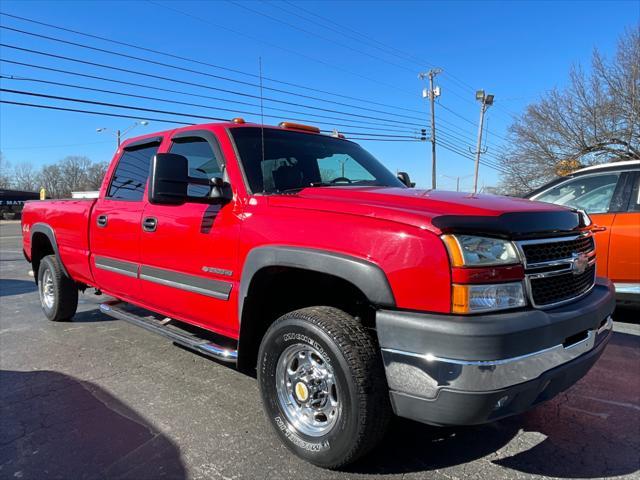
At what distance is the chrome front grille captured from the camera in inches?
89.0

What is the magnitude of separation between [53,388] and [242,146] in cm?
240

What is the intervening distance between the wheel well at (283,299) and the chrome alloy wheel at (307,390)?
1.11 ft

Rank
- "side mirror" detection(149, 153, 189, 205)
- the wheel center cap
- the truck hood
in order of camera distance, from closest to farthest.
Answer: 1. the truck hood
2. the wheel center cap
3. "side mirror" detection(149, 153, 189, 205)

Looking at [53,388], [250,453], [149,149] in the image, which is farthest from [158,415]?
[149,149]

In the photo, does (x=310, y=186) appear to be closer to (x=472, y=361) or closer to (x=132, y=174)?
(x=472, y=361)

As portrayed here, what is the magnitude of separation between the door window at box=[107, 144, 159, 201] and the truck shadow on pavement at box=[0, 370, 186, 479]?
1643mm

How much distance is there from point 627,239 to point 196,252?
4550mm

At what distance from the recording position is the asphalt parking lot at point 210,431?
260 cm

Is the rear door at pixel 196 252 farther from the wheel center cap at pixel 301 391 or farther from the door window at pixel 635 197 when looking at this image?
the door window at pixel 635 197

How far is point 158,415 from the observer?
3.23 meters

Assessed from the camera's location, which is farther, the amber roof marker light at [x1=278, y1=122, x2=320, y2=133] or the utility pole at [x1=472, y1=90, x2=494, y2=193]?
the utility pole at [x1=472, y1=90, x2=494, y2=193]

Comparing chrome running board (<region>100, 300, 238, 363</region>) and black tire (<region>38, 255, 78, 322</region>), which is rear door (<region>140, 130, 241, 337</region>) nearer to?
chrome running board (<region>100, 300, 238, 363</region>)

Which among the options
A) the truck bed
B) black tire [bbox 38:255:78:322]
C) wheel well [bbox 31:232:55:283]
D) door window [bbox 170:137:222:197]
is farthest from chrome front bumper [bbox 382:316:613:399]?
wheel well [bbox 31:232:55:283]

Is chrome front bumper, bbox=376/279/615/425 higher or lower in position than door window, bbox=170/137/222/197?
lower
